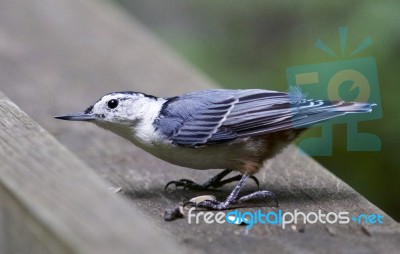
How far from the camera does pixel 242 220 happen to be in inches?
77.3

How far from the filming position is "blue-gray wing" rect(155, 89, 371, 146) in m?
2.38

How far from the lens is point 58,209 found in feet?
4.95

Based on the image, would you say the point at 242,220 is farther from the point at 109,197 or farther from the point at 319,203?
the point at 109,197

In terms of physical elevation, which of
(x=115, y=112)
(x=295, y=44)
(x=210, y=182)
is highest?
(x=115, y=112)

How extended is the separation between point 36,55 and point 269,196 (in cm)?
181

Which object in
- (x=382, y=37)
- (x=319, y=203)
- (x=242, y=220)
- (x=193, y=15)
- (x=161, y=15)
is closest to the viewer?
(x=242, y=220)

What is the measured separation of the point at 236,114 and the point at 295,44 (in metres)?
1.96

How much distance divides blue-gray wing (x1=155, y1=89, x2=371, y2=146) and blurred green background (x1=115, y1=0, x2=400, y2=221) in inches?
29.1

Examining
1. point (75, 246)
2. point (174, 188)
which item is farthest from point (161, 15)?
point (75, 246)
